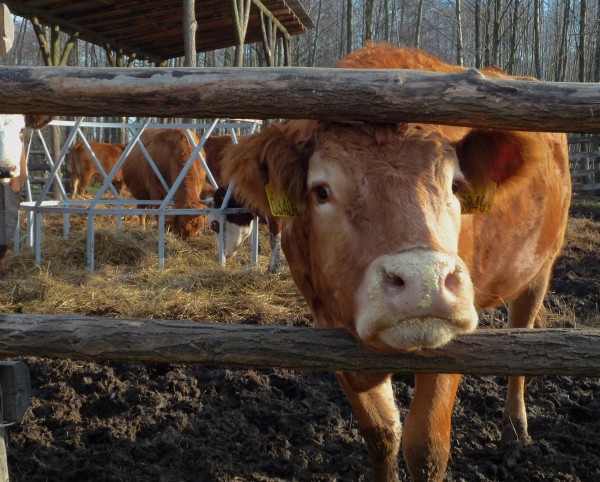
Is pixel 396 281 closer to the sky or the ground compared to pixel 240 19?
closer to the ground

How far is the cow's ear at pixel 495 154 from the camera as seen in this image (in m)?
2.46

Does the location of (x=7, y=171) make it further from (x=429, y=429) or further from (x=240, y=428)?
(x=429, y=429)

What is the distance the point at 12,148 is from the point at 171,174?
3.66 meters

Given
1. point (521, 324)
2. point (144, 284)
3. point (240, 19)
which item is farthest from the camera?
point (240, 19)

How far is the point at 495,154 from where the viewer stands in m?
2.51

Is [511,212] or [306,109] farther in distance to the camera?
[511,212]

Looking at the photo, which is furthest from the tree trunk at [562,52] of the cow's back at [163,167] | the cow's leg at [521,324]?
the cow's leg at [521,324]

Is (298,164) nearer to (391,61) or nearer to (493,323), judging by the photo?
(391,61)

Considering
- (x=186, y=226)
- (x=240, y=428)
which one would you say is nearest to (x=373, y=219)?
(x=240, y=428)

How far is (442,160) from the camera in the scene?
2258mm

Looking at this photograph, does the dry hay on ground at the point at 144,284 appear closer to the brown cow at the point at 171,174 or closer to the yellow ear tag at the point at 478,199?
the brown cow at the point at 171,174

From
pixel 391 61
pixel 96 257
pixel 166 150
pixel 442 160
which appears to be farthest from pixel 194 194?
pixel 442 160

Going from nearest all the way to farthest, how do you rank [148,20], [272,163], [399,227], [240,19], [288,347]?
[399,227], [288,347], [272,163], [240,19], [148,20]

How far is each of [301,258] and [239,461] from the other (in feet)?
4.27
